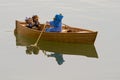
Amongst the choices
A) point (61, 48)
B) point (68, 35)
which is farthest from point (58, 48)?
point (68, 35)

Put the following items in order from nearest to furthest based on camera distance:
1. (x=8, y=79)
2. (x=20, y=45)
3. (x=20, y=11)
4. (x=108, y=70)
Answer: (x=8, y=79) → (x=108, y=70) → (x=20, y=45) → (x=20, y=11)

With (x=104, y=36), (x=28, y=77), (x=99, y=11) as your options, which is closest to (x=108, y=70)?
(x=28, y=77)

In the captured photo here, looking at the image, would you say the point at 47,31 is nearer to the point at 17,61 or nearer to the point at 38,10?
the point at 17,61

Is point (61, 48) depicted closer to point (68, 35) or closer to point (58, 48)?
point (58, 48)

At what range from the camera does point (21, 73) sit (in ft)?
39.8

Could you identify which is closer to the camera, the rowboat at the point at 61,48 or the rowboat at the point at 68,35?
the rowboat at the point at 61,48

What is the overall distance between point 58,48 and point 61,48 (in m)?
0.08

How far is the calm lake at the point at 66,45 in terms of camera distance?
12268 millimetres

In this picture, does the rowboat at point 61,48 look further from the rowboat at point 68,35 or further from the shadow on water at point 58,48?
the rowboat at point 68,35

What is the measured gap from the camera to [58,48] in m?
14.7

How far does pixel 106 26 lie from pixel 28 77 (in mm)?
5509

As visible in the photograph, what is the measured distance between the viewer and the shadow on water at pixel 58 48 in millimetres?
14219

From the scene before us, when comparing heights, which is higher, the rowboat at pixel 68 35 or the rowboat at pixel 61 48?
the rowboat at pixel 68 35

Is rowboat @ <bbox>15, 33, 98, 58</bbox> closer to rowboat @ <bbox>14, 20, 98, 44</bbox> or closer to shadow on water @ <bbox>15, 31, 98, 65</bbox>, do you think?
shadow on water @ <bbox>15, 31, 98, 65</bbox>
